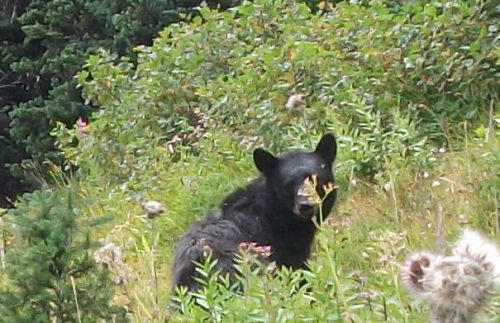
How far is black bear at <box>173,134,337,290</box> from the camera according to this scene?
731 centimetres

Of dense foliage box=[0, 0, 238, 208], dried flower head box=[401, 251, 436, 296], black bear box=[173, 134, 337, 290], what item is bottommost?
dense foliage box=[0, 0, 238, 208]

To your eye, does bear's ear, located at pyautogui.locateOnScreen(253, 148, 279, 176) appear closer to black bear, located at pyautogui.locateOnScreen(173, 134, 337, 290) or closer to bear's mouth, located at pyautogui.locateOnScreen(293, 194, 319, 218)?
black bear, located at pyautogui.locateOnScreen(173, 134, 337, 290)

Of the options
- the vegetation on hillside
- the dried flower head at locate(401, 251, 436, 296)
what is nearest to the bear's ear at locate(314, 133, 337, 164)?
the vegetation on hillside

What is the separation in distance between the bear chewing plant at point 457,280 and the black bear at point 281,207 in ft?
13.5

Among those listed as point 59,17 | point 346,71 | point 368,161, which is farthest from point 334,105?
point 59,17

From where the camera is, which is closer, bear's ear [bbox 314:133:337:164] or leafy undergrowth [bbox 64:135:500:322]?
leafy undergrowth [bbox 64:135:500:322]

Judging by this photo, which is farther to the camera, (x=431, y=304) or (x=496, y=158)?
(x=496, y=158)

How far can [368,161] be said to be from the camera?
27.7ft

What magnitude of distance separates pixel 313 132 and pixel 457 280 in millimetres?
6769

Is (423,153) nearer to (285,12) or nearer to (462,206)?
(462,206)

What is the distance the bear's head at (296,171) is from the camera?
7.62m

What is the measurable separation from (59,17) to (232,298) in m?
14.7

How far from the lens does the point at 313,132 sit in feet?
31.2

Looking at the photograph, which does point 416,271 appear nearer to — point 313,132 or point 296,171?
point 296,171
